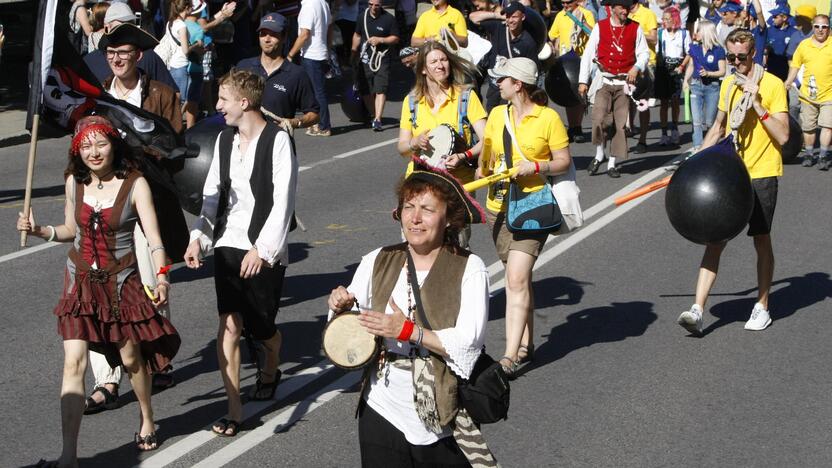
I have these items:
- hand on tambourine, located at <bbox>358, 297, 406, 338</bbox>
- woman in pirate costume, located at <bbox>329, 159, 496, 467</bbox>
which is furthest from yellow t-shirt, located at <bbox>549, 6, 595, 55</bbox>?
hand on tambourine, located at <bbox>358, 297, 406, 338</bbox>

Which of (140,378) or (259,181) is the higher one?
(259,181)

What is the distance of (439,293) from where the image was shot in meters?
4.98

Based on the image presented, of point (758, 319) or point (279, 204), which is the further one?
point (758, 319)

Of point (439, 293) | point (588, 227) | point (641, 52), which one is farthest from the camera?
point (641, 52)

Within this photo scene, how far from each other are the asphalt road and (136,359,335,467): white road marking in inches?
0.5

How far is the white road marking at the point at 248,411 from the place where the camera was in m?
6.93

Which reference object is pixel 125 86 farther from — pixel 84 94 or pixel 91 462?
pixel 91 462

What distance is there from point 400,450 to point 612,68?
11.2 metres

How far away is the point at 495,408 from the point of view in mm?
4918

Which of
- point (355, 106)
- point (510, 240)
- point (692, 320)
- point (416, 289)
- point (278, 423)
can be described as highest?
point (416, 289)

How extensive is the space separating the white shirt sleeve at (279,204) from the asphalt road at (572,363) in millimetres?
1031

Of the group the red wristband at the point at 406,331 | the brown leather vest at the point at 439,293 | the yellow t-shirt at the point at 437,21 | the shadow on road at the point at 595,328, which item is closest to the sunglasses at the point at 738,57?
the shadow on road at the point at 595,328

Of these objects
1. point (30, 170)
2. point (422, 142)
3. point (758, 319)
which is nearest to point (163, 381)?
point (30, 170)

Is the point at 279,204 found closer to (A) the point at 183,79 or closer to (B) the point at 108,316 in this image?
(B) the point at 108,316
